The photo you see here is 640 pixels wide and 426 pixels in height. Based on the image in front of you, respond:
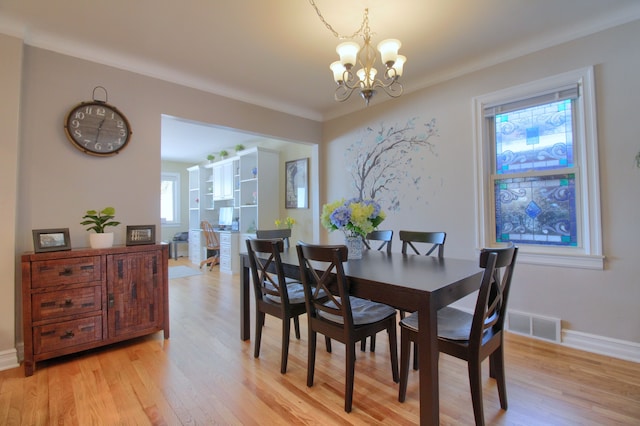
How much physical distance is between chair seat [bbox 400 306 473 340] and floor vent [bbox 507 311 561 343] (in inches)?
51.2

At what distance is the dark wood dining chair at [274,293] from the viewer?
2135 millimetres

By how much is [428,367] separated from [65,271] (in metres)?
2.59

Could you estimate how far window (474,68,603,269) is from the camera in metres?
2.49

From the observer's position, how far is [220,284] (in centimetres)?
483

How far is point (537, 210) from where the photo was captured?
280 cm

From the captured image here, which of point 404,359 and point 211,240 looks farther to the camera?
point 211,240

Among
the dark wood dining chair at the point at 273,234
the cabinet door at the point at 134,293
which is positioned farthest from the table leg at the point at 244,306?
the cabinet door at the point at 134,293

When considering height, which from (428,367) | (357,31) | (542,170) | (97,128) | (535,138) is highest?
(357,31)

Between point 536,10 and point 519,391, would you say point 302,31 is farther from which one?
point 519,391

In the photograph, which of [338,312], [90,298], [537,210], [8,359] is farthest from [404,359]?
[8,359]

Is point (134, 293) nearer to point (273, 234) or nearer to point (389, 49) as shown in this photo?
point (273, 234)

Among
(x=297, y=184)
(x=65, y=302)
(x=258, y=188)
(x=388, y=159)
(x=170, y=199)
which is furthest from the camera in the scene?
(x=170, y=199)

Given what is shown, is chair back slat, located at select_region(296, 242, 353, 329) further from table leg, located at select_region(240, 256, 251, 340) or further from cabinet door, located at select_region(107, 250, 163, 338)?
cabinet door, located at select_region(107, 250, 163, 338)

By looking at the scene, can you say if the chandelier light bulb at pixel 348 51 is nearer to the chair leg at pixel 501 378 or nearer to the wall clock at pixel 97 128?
the chair leg at pixel 501 378
